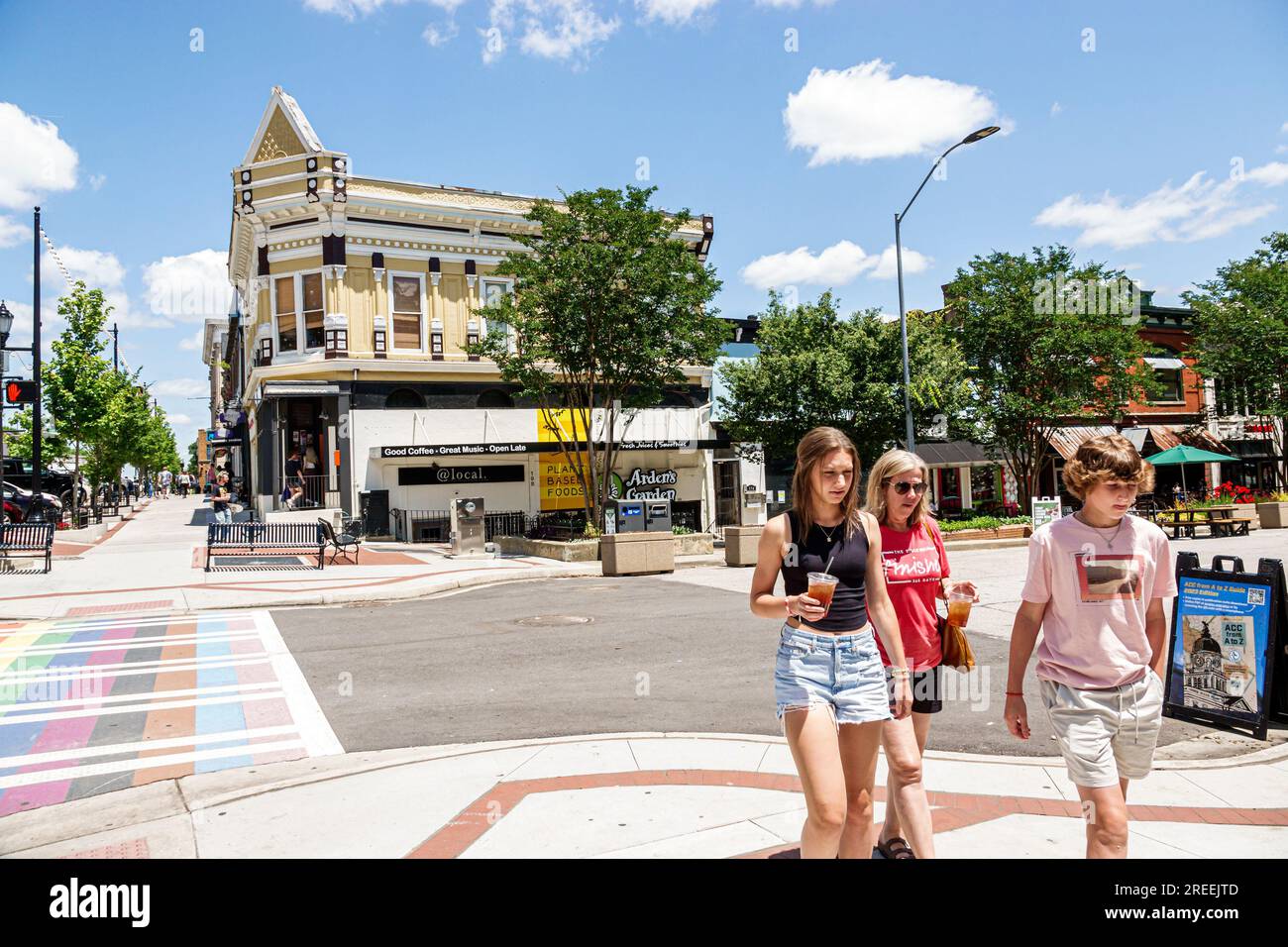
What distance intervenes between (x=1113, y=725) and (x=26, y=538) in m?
21.2

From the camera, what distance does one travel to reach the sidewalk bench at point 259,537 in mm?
19281

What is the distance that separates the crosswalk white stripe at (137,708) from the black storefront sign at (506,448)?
715 inches

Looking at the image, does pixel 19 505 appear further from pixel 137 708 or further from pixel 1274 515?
pixel 1274 515

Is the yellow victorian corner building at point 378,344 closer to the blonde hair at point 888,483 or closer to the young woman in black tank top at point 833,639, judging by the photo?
the blonde hair at point 888,483

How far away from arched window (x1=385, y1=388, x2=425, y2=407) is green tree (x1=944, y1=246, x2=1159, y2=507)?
17.8 meters

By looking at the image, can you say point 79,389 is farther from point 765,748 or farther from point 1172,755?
point 1172,755

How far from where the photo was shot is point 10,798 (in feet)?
18.0

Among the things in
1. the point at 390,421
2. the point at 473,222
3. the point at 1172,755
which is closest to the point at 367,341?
the point at 390,421

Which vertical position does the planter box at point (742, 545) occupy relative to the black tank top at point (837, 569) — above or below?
below

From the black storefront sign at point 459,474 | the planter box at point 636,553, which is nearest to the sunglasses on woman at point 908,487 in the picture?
the planter box at point 636,553

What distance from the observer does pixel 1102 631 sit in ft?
11.7

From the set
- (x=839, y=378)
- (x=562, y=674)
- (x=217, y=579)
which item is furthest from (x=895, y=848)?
(x=839, y=378)
